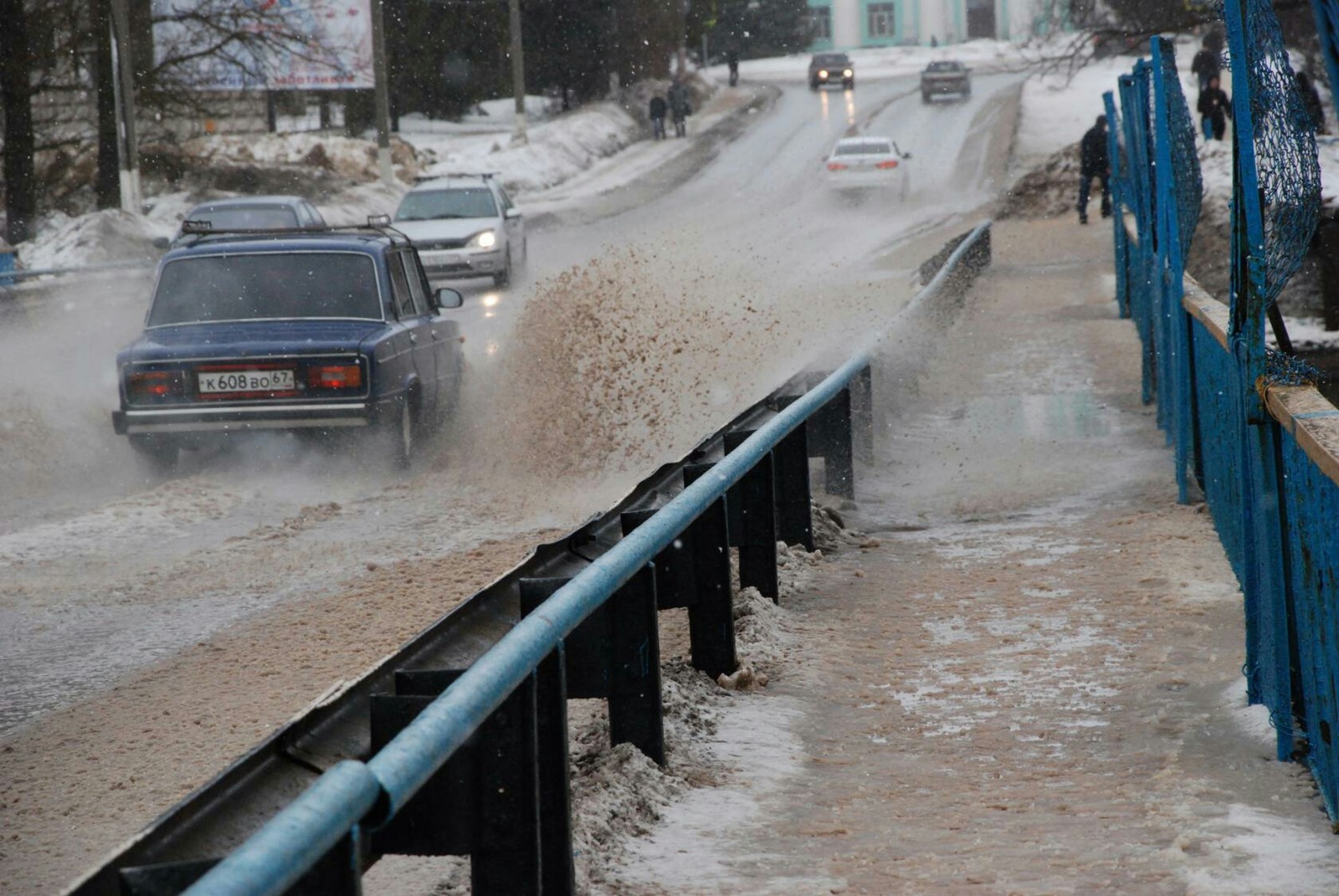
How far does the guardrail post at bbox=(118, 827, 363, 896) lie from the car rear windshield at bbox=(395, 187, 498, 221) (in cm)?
2341

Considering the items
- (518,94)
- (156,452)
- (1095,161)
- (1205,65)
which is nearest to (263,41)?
(518,94)

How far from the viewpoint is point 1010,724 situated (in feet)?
16.1

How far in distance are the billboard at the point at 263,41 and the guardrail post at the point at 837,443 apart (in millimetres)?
28776

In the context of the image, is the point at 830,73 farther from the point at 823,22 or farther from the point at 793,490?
the point at 793,490

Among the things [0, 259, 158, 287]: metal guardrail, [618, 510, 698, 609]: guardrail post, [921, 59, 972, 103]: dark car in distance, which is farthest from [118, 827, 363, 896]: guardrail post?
[921, 59, 972, 103]: dark car in distance

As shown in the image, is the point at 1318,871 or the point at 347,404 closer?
the point at 1318,871

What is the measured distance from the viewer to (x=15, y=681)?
598 centimetres

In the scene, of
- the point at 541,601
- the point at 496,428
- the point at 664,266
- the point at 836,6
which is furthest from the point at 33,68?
the point at 836,6

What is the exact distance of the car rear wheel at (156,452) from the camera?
10.1m

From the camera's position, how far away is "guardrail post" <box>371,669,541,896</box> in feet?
9.98

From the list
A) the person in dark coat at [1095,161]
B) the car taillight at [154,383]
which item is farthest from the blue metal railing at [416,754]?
the person in dark coat at [1095,161]

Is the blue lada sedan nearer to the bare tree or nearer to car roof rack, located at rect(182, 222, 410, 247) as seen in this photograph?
car roof rack, located at rect(182, 222, 410, 247)

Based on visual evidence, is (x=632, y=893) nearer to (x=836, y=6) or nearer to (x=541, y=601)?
(x=541, y=601)

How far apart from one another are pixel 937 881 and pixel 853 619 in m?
2.64
